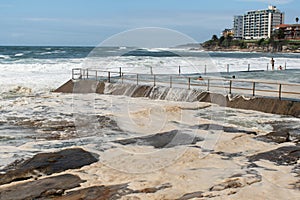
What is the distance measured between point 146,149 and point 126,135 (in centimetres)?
173

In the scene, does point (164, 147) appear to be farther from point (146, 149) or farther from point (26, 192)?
point (26, 192)

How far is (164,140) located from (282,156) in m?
3.06

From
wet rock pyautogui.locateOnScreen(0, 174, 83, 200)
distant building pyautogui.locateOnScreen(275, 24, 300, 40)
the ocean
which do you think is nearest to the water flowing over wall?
the ocean

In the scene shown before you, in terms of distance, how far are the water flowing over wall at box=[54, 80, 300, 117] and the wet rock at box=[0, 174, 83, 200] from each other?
30.9 ft

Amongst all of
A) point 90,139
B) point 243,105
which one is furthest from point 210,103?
point 90,139

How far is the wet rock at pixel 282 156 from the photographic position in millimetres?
7695

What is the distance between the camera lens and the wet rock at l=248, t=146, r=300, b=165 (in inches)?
303

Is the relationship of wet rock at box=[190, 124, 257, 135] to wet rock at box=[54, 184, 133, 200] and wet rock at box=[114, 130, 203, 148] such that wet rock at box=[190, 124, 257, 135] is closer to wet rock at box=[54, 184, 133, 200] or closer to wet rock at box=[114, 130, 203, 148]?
wet rock at box=[114, 130, 203, 148]

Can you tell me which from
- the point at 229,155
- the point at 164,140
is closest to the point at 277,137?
the point at 229,155

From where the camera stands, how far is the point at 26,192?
19.6ft

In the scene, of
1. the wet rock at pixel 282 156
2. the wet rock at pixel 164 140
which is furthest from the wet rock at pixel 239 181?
the wet rock at pixel 164 140

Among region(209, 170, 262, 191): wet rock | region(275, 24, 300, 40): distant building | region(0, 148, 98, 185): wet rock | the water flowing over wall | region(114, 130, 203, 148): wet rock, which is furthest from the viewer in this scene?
region(275, 24, 300, 40): distant building

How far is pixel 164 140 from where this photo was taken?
980cm

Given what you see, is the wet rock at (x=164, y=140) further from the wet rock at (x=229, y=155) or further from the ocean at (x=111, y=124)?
the wet rock at (x=229, y=155)
